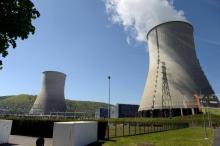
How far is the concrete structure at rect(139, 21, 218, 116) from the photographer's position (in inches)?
2221

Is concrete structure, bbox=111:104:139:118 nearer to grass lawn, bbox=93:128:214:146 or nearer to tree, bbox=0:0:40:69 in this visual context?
grass lawn, bbox=93:128:214:146

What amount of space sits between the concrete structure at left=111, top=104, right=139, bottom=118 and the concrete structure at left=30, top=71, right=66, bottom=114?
33646mm

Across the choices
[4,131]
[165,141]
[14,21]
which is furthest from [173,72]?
[14,21]

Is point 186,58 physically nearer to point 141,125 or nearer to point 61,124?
point 141,125

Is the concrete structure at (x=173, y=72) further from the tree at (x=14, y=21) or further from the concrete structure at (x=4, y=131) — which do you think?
the tree at (x=14, y=21)

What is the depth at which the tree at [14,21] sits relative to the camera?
7.07 meters

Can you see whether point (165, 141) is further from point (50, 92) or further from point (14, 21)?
point (50, 92)

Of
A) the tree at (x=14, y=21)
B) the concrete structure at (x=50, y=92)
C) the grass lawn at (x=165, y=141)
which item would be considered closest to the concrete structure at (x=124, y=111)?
the concrete structure at (x=50, y=92)

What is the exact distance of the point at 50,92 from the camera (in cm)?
6850

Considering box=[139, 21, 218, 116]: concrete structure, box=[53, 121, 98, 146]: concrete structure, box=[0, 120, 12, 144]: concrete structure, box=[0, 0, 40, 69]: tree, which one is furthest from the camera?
box=[139, 21, 218, 116]: concrete structure

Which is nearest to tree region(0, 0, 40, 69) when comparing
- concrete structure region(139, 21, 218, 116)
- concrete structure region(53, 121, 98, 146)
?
concrete structure region(53, 121, 98, 146)

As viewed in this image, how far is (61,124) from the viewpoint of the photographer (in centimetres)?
1576

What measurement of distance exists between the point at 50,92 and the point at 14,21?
63.3m

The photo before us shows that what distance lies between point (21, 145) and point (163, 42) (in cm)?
4573
